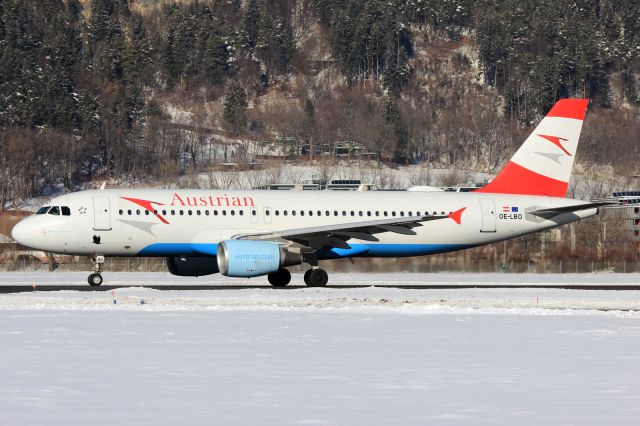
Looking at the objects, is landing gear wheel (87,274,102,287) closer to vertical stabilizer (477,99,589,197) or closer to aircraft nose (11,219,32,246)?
aircraft nose (11,219,32,246)

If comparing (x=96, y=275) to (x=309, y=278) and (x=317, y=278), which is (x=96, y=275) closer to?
(x=309, y=278)

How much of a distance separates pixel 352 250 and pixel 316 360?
2148 centimetres

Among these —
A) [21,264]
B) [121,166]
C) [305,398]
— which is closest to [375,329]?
[305,398]

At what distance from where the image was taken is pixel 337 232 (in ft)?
125

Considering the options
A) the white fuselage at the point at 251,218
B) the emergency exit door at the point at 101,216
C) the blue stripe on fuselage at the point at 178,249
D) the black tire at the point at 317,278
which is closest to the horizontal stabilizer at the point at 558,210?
the white fuselage at the point at 251,218

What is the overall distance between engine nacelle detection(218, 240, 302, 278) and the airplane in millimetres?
31

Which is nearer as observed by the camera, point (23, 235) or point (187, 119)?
point (23, 235)

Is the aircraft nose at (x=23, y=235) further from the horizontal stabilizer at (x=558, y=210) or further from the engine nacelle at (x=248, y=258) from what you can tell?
the horizontal stabilizer at (x=558, y=210)

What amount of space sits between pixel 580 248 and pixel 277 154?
10556 centimetres

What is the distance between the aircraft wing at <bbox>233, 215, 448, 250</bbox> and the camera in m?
38.0

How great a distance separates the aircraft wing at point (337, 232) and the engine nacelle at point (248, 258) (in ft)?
3.57

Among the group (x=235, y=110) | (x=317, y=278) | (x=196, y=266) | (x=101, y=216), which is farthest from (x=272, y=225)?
(x=235, y=110)

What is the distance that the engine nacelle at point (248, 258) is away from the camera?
36188 mm

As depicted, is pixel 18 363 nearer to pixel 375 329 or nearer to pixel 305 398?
pixel 305 398
